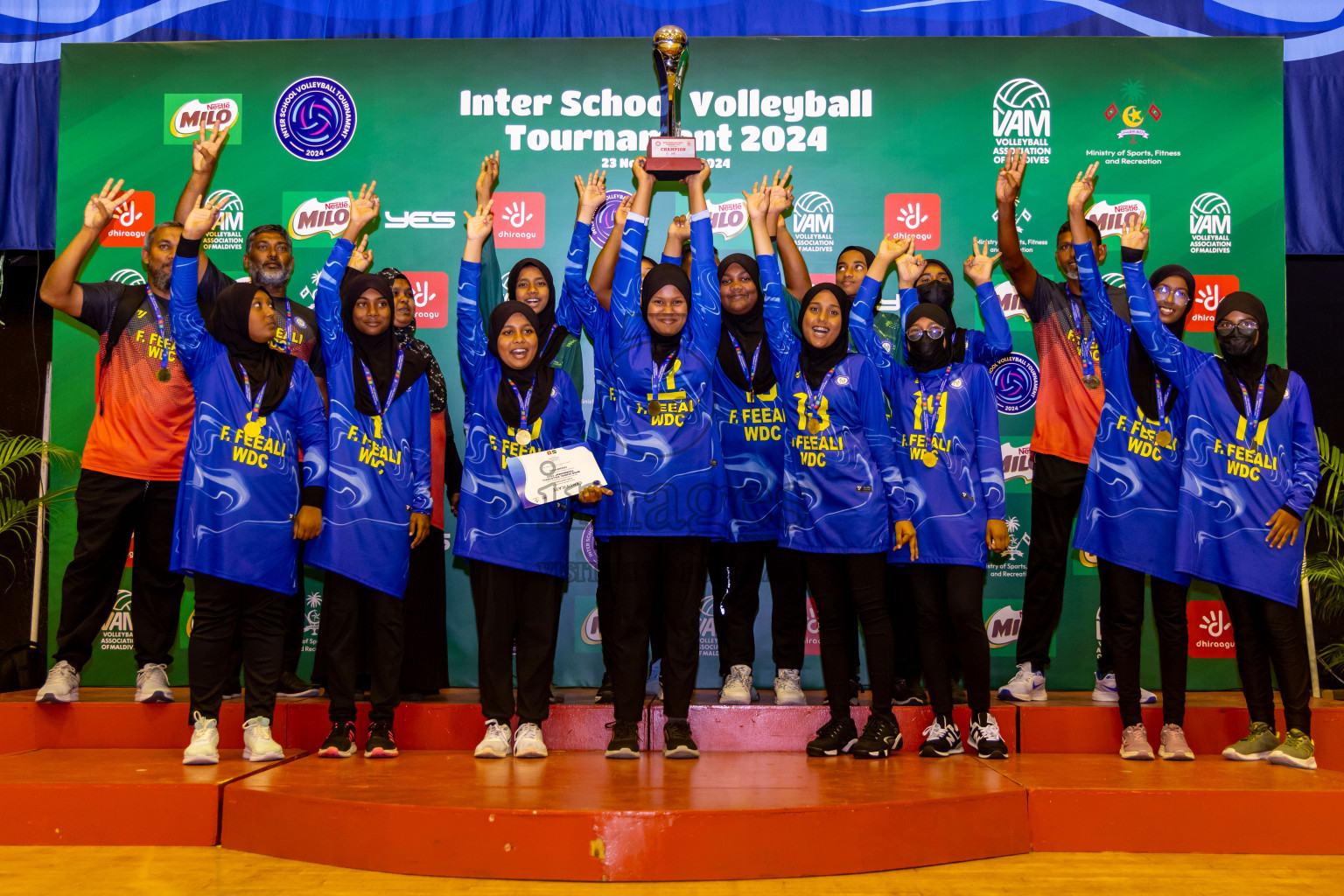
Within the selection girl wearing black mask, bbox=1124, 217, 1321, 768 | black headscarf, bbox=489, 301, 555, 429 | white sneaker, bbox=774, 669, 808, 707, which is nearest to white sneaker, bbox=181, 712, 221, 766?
black headscarf, bbox=489, 301, 555, 429

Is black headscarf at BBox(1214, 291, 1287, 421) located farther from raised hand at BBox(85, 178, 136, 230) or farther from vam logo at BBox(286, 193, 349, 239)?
raised hand at BBox(85, 178, 136, 230)

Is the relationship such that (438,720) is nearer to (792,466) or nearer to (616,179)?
(792,466)

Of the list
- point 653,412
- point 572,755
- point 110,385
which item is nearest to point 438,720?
point 572,755

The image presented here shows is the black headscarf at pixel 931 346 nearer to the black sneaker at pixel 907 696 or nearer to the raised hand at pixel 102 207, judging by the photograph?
the black sneaker at pixel 907 696

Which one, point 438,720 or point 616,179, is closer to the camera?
point 438,720

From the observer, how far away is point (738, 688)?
4.25 metres

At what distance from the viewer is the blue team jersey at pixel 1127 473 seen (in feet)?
12.8

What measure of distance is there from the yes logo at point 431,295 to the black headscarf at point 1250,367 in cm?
353

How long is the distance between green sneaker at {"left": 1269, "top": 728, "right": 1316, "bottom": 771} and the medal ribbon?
464 cm

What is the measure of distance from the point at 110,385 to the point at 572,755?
250cm

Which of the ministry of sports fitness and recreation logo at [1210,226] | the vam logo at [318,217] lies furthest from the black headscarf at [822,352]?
the vam logo at [318,217]

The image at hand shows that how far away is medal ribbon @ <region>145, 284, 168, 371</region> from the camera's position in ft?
14.4

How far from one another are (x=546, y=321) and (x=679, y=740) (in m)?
1.80

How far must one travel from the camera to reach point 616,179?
17.5ft
